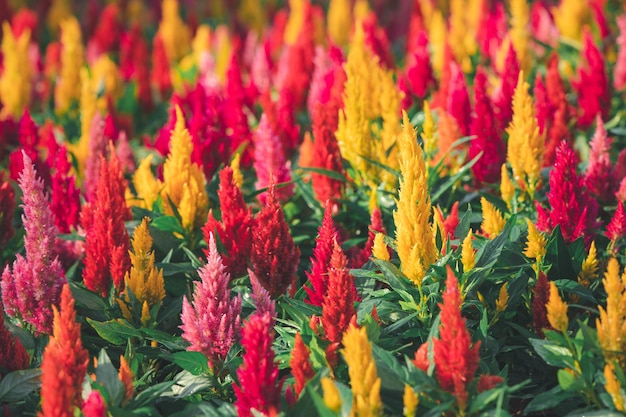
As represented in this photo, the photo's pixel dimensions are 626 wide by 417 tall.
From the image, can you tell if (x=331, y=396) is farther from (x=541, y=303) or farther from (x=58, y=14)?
(x=58, y=14)

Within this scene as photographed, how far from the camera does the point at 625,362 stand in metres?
2.42

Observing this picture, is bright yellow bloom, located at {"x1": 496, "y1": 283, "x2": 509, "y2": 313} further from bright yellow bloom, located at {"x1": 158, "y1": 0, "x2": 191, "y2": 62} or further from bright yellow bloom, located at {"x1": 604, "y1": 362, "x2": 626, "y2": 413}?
bright yellow bloom, located at {"x1": 158, "y1": 0, "x2": 191, "y2": 62}

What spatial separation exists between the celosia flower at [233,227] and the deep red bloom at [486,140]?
113 centimetres

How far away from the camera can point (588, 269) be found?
113 inches

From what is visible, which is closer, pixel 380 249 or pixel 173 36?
pixel 380 249

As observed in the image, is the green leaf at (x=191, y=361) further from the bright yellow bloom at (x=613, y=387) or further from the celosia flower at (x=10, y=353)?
the bright yellow bloom at (x=613, y=387)

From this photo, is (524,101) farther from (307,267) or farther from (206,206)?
(206,206)

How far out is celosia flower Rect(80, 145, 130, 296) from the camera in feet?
9.85

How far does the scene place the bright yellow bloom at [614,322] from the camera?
2.34 meters

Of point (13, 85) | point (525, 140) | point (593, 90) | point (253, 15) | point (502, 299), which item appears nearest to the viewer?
point (502, 299)

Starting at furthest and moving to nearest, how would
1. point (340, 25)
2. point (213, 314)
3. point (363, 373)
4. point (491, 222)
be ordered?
point (340, 25)
point (491, 222)
point (213, 314)
point (363, 373)

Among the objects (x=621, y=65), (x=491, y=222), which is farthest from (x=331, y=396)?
(x=621, y=65)

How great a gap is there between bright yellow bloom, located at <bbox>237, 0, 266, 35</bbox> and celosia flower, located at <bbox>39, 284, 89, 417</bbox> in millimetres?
6732

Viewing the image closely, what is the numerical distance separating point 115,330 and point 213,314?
487 mm
